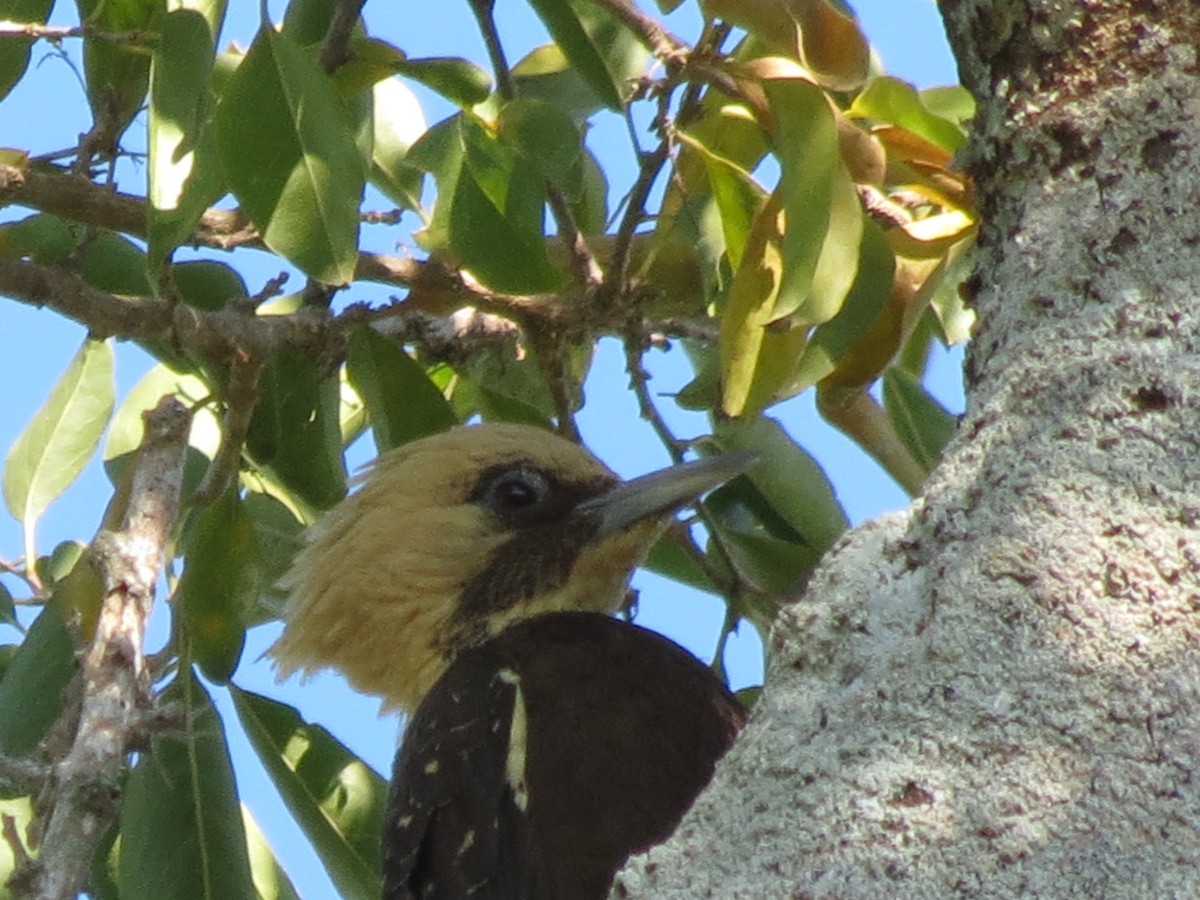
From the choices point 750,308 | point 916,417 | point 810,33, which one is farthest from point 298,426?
point 810,33

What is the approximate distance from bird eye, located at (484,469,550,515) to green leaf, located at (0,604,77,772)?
1.28 metres

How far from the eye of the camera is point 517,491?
16.1 ft

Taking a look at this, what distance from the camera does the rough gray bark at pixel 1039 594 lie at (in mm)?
2260

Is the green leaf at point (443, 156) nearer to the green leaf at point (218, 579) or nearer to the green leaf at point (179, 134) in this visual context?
the green leaf at point (179, 134)

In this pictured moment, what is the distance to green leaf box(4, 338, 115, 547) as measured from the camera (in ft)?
15.1

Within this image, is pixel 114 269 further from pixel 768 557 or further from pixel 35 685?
pixel 768 557

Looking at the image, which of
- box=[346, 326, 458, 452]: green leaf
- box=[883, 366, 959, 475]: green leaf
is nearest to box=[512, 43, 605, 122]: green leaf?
box=[346, 326, 458, 452]: green leaf

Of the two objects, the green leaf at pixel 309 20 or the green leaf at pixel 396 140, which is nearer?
the green leaf at pixel 309 20

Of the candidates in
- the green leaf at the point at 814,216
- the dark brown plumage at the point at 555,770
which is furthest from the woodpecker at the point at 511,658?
the green leaf at the point at 814,216

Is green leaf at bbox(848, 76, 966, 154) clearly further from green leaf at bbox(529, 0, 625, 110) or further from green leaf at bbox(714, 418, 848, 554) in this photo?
green leaf at bbox(714, 418, 848, 554)

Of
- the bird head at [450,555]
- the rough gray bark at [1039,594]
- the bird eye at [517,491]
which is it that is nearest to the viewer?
the rough gray bark at [1039,594]

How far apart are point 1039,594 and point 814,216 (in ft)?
2.30

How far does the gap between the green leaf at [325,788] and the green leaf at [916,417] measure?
1.25 m

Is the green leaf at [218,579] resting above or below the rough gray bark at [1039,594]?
above
